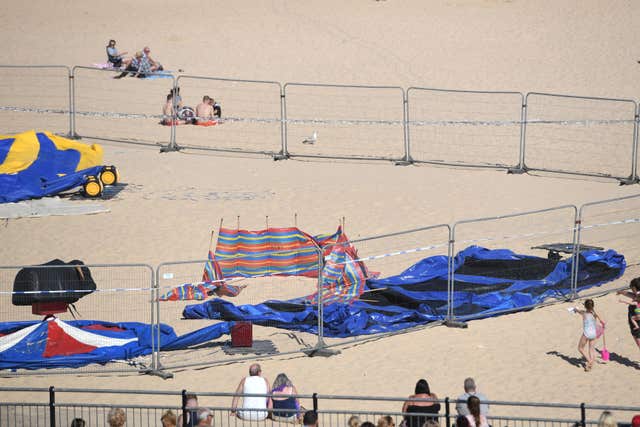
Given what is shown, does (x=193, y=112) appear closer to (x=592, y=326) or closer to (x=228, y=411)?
(x=592, y=326)

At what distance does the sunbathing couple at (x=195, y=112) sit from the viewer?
1065 inches

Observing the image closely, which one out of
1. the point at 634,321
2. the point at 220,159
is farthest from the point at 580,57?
the point at 634,321

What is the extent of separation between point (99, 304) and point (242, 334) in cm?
238

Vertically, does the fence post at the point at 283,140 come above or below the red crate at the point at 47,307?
above

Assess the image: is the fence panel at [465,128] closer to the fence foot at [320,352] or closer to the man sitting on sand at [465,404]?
the fence foot at [320,352]

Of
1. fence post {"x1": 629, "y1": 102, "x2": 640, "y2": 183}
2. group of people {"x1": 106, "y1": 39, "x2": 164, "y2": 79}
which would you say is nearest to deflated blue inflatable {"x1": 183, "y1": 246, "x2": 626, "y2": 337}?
fence post {"x1": 629, "y1": 102, "x2": 640, "y2": 183}

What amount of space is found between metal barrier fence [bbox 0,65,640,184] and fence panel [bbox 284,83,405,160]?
0.02 m

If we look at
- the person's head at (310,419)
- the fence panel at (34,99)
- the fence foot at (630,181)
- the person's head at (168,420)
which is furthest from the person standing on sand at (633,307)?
the fence panel at (34,99)

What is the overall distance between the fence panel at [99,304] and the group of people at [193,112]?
9.35 metres

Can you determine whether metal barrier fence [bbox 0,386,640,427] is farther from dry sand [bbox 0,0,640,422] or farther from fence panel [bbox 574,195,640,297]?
fence panel [bbox 574,195,640,297]

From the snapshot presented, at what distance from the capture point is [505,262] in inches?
696

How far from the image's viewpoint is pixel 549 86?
3022 cm

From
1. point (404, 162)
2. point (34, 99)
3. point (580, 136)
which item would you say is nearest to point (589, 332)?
point (404, 162)

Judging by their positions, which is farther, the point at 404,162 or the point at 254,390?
the point at 404,162
